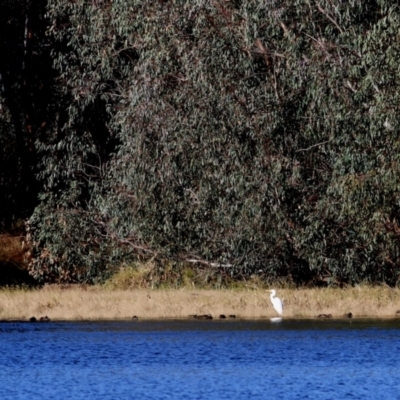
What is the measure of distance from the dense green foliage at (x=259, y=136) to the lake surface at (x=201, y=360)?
3501mm

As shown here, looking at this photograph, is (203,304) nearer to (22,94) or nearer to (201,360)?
(201,360)

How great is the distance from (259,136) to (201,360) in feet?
29.9

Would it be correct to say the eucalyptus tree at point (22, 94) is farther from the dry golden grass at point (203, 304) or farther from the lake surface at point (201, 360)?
the lake surface at point (201, 360)

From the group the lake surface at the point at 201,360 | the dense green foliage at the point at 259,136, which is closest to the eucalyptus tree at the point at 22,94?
the dense green foliage at the point at 259,136

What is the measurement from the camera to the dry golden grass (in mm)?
27266

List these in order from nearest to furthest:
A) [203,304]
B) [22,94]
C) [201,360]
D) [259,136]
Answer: [201,360], [203,304], [259,136], [22,94]

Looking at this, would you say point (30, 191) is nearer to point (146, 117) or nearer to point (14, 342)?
point (146, 117)

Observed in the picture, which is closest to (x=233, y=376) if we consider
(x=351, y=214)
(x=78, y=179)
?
(x=351, y=214)

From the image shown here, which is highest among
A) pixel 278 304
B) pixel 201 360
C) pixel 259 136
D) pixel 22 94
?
pixel 22 94

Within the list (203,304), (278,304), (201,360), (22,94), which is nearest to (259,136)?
(203,304)

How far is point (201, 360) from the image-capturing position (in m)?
21.2

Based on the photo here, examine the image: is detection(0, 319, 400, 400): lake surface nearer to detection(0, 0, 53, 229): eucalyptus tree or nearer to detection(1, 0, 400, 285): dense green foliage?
detection(1, 0, 400, 285): dense green foliage

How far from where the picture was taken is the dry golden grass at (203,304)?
2727cm

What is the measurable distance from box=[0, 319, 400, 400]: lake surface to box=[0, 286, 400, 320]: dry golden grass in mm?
932
